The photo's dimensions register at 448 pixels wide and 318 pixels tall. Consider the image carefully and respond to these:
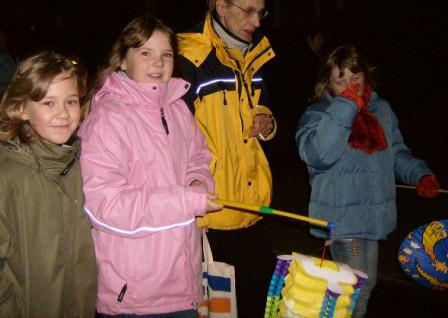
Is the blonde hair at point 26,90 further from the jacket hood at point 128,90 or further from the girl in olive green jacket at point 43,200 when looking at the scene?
the jacket hood at point 128,90

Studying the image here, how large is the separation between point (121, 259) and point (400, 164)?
2.23 m

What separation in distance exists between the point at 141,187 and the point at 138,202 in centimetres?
11

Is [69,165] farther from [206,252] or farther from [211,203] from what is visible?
[206,252]

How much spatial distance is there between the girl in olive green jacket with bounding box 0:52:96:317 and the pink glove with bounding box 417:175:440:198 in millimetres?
2310

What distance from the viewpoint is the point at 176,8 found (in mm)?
15352

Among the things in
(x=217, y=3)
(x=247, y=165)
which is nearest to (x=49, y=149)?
→ (x=247, y=165)

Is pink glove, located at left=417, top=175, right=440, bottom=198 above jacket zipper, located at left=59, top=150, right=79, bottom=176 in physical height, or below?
below

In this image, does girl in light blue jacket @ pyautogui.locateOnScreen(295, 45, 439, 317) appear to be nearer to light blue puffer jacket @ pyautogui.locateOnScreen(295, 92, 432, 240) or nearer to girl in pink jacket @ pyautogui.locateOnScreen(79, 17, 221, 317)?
light blue puffer jacket @ pyautogui.locateOnScreen(295, 92, 432, 240)

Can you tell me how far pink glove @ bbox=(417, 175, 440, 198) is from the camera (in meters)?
3.33

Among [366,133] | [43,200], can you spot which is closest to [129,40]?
[43,200]

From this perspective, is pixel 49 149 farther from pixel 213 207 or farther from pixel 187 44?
pixel 187 44

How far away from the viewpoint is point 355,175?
3.26m

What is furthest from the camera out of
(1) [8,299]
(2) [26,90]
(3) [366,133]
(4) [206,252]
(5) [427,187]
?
(5) [427,187]

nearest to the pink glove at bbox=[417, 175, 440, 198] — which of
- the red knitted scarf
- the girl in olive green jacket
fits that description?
the red knitted scarf
